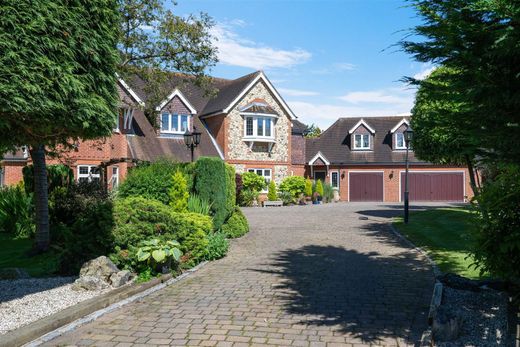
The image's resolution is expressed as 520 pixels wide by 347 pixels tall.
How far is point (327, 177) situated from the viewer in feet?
123

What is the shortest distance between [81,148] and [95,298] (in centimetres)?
1811

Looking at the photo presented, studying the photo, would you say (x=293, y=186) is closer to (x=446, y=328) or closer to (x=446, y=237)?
(x=446, y=237)

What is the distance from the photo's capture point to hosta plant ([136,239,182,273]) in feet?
26.2

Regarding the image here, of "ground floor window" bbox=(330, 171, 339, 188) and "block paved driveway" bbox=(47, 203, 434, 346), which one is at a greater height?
"ground floor window" bbox=(330, 171, 339, 188)

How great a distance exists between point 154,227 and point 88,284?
201 centimetres

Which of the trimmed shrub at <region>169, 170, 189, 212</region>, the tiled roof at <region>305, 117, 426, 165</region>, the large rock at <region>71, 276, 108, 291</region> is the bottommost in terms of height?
the large rock at <region>71, 276, 108, 291</region>

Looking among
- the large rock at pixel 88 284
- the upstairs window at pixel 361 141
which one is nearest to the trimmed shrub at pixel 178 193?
the large rock at pixel 88 284

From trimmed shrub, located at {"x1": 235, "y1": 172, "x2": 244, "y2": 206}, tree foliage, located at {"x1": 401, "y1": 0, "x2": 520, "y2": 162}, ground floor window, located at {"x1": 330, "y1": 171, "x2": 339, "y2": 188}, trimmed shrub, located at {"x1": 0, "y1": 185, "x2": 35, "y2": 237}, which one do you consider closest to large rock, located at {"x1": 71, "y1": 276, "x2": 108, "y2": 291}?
tree foliage, located at {"x1": 401, "y1": 0, "x2": 520, "y2": 162}

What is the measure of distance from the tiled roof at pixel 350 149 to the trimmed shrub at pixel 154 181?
2423 centimetres

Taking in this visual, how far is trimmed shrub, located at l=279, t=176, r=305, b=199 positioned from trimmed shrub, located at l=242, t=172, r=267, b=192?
215 cm

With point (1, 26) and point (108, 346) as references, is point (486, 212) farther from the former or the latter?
point (1, 26)

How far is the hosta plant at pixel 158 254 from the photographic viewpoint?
8000 mm

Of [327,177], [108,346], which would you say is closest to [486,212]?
[108,346]

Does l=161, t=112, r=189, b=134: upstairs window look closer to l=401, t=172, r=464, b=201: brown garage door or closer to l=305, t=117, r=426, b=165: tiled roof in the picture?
l=305, t=117, r=426, b=165: tiled roof
